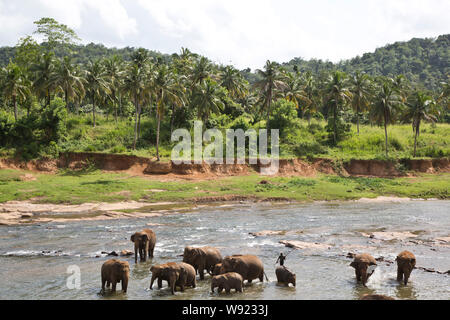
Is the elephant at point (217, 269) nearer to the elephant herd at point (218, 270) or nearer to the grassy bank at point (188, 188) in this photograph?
the elephant herd at point (218, 270)

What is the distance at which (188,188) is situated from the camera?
47.4 metres

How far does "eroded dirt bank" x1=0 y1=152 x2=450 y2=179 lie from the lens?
175 ft

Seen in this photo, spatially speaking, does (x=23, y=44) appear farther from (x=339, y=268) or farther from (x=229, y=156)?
(x=339, y=268)

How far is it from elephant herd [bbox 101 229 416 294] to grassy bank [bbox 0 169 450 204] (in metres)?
24.7

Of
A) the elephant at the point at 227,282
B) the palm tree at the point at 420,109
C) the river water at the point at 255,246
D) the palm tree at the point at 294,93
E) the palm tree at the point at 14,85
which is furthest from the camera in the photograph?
the palm tree at the point at 294,93

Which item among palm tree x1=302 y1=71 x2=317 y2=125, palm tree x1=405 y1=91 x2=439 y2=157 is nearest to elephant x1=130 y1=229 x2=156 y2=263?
palm tree x1=405 y1=91 x2=439 y2=157

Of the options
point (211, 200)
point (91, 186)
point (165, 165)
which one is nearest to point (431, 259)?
point (211, 200)

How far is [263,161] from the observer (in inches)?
2286

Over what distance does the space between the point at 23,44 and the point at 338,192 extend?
2207 inches

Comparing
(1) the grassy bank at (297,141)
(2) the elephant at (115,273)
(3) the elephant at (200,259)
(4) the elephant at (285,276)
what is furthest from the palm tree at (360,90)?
(2) the elephant at (115,273)

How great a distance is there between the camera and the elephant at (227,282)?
15711 mm

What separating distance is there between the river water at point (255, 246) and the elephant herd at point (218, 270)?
38cm

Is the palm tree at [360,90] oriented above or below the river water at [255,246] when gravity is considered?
above

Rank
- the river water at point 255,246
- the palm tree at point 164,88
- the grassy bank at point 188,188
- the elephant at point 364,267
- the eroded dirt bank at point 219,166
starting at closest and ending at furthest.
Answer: the river water at point 255,246
the elephant at point 364,267
the grassy bank at point 188,188
the eroded dirt bank at point 219,166
the palm tree at point 164,88
